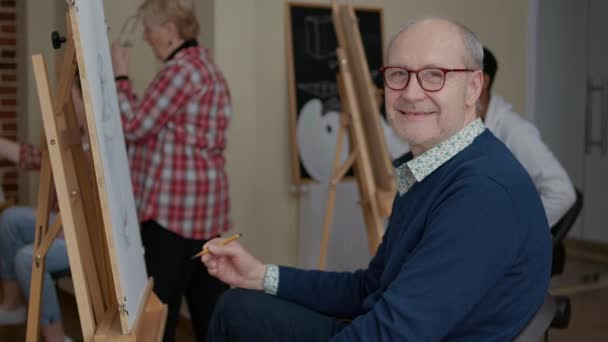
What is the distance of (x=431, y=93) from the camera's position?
4.91 feet

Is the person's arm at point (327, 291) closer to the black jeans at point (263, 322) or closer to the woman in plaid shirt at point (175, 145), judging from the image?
the black jeans at point (263, 322)

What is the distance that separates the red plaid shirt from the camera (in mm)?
2656

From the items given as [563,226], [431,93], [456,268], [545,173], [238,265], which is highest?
[431,93]

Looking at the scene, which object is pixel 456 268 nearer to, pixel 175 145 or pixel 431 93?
pixel 431 93

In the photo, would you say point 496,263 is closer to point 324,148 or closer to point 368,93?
point 368,93

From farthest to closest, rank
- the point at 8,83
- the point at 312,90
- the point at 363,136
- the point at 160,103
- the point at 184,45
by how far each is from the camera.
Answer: the point at 312,90 < the point at 8,83 < the point at 363,136 < the point at 184,45 < the point at 160,103

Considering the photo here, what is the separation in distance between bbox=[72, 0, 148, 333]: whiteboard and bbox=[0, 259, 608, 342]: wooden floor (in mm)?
2005

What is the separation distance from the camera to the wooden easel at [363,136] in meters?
2.84

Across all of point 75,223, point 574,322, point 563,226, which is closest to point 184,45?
point 75,223

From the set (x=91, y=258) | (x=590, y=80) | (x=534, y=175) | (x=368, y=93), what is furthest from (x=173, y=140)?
(x=590, y=80)

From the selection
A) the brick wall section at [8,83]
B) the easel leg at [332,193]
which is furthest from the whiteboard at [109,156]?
the brick wall section at [8,83]

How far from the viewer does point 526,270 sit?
1.40 m

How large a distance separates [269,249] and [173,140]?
1.52 meters

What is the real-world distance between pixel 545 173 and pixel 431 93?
166 centimetres
